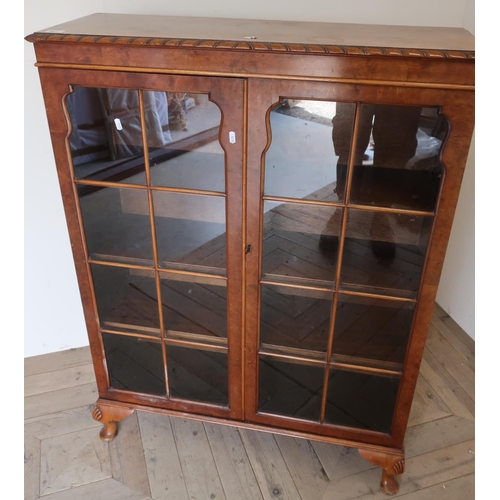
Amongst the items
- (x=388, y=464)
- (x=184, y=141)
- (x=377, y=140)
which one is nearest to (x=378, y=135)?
(x=377, y=140)

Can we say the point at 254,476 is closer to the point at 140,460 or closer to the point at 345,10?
the point at 140,460

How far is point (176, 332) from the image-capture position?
1.39 m

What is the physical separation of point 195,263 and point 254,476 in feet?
2.34

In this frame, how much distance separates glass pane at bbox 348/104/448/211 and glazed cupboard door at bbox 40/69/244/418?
11.1 inches

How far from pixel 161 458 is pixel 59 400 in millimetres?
482

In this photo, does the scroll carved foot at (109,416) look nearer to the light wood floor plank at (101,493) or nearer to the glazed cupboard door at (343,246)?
the light wood floor plank at (101,493)

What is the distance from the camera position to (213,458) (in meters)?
1.50

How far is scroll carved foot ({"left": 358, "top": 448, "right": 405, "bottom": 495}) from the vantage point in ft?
4.48

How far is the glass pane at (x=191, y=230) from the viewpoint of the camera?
3.86 feet

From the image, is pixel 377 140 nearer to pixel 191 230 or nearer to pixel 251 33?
pixel 251 33

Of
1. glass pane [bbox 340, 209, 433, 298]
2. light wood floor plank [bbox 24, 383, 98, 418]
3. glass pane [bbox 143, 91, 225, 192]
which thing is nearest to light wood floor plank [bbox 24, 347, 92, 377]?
light wood floor plank [bbox 24, 383, 98, 418]

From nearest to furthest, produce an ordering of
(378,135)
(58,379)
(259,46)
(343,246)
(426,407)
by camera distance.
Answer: (259,46)
(378,135)
(343,246)
(426,407)
(58,379)

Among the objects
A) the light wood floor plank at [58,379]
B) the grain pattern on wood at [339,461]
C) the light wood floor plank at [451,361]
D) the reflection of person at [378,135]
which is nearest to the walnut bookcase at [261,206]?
the reflection of person at [378,135]
